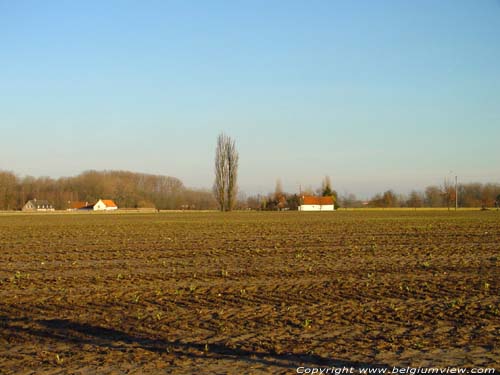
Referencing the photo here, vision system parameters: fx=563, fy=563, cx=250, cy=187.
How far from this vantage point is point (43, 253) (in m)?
21.1

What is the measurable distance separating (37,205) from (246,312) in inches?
4938

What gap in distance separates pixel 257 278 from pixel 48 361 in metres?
7.46

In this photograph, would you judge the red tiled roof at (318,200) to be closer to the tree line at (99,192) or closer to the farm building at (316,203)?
the farm building at (316,203)

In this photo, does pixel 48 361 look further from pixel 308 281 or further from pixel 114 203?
pixel 114 203

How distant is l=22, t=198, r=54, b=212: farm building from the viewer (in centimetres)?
12261

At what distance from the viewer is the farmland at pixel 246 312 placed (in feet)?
23.8

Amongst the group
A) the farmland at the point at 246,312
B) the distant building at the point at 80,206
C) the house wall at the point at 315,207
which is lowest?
the farmland at the point at 246,312

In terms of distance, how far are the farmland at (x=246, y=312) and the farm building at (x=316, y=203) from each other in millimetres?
91986

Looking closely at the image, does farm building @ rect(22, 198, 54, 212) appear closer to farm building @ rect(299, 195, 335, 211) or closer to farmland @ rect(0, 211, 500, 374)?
farm building @ rect(299, 195, 335, 211)

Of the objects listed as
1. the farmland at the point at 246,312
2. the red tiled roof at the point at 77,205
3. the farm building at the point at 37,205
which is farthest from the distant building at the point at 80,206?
the farmland at the point at 246,312

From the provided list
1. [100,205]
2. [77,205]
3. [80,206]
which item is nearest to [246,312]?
[100,205]

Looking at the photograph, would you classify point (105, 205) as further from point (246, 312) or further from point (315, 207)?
point (246, 312)

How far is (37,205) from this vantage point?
414 feet

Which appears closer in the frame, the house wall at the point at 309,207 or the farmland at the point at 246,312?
the farmland at the point at 246,312
